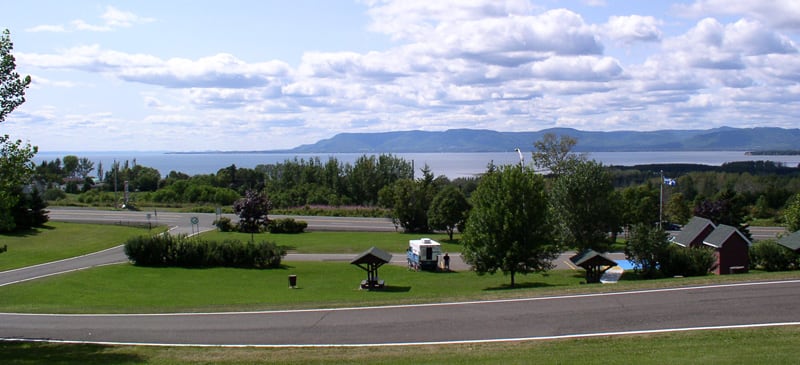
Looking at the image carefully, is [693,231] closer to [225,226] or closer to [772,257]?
[772,257]

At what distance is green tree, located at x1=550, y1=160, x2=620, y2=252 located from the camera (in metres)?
36.0

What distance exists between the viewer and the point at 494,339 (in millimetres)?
14695

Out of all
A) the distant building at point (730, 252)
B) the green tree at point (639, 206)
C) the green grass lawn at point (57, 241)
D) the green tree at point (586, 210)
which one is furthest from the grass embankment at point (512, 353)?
the green tree at point (639, 206)

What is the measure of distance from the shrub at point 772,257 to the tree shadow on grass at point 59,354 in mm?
30699

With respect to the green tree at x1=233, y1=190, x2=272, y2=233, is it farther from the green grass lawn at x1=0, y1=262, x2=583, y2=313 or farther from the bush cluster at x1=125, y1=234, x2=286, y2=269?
the green grass lawn at x1=0, y1=262, x2=583, y2=313

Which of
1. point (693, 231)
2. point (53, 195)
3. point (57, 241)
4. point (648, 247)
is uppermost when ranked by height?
point (53, 195)

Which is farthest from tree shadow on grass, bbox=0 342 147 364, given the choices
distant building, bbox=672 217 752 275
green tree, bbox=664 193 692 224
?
green tree, bbox=664 193 692 224

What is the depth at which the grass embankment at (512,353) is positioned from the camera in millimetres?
12250

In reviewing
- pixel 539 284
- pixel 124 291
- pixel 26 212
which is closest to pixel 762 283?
pixel 539 284

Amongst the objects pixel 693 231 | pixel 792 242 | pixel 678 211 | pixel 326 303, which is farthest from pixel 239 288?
pixel 678 211

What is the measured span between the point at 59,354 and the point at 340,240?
1299 inches

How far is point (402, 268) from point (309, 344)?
2086 cm

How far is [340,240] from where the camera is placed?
46.8 meters

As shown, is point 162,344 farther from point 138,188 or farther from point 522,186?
point 138,188
